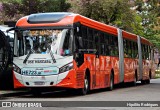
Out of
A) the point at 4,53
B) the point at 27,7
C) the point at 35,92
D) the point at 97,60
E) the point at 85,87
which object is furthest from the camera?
the point at 27,7

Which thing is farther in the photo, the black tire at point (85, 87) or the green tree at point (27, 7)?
the green tree at point (27, 7)

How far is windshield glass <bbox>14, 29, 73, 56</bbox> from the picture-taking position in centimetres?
1856

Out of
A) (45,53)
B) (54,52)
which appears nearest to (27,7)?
(45,53)

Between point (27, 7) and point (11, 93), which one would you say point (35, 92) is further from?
point (27, 7)

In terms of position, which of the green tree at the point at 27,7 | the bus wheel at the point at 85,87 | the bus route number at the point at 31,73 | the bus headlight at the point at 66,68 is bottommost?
the bus wheel at the point at 85,87

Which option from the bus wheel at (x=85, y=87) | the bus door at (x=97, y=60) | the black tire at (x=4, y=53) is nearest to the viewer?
the bus wheel at (x=85, y=87)

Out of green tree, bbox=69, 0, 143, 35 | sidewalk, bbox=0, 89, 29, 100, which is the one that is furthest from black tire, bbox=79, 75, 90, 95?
green tree, bbox=69, 0, 143, 35

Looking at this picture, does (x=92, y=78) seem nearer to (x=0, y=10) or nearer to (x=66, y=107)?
(x=66, y=107)

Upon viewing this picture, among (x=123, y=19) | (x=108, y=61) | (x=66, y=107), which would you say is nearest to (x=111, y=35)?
(x=108, y=61)

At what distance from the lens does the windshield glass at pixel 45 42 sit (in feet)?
60.9

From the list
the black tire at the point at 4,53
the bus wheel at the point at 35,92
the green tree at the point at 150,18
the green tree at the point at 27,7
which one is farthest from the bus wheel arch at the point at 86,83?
the green tree at the point at 27,7

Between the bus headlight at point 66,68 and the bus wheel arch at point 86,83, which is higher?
the bus headlight at point 66,68

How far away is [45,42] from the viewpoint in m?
18.7

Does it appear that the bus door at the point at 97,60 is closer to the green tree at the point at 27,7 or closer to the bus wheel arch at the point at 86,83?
the bus wheel arch at the point at 86,83
